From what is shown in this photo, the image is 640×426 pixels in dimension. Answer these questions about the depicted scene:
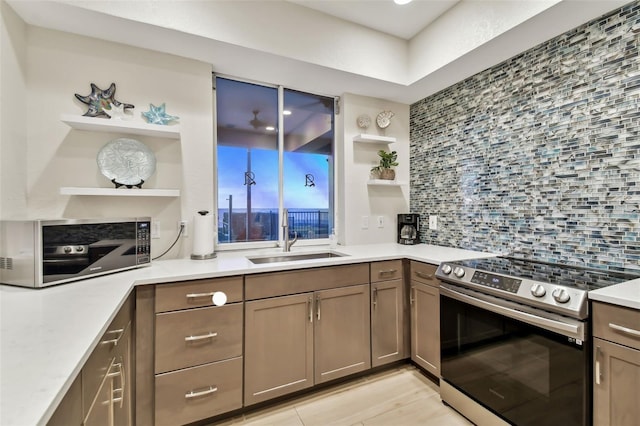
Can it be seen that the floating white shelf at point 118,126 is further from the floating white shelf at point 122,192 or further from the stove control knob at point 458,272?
the stove control knob at point 458,272

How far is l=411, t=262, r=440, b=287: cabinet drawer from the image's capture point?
196 cm

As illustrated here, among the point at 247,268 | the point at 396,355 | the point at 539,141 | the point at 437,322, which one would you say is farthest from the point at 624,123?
the point at 247,268

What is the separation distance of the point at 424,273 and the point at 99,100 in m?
2.53

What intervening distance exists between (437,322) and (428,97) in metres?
2.11

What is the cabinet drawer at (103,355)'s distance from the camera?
807 mm

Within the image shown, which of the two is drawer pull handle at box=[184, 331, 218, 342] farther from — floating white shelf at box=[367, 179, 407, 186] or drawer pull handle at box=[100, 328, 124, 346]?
floating white shelf at box=[367, 179, 407, 186]

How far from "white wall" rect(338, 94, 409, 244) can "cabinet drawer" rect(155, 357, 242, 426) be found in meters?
1.49

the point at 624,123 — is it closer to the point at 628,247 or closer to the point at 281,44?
the point at 628,247

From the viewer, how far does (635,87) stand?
1454mm

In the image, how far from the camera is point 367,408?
1795mm

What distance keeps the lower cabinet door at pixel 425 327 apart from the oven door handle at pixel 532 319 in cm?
29

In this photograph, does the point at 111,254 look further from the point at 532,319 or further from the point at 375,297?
the point at 532,319

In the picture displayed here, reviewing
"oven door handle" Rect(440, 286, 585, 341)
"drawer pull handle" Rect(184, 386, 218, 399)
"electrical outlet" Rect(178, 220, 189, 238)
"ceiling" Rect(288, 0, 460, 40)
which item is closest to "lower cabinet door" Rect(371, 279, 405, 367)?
"oven door handle" Rect(440, 286, 585, 341)

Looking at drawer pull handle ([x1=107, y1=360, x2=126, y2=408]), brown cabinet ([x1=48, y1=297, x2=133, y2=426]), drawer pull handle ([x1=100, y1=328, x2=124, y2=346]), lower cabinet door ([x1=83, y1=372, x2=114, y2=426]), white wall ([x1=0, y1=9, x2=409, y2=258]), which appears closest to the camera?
brown cabinet ([x1=48, y1=297, x2=133, y2=426])
